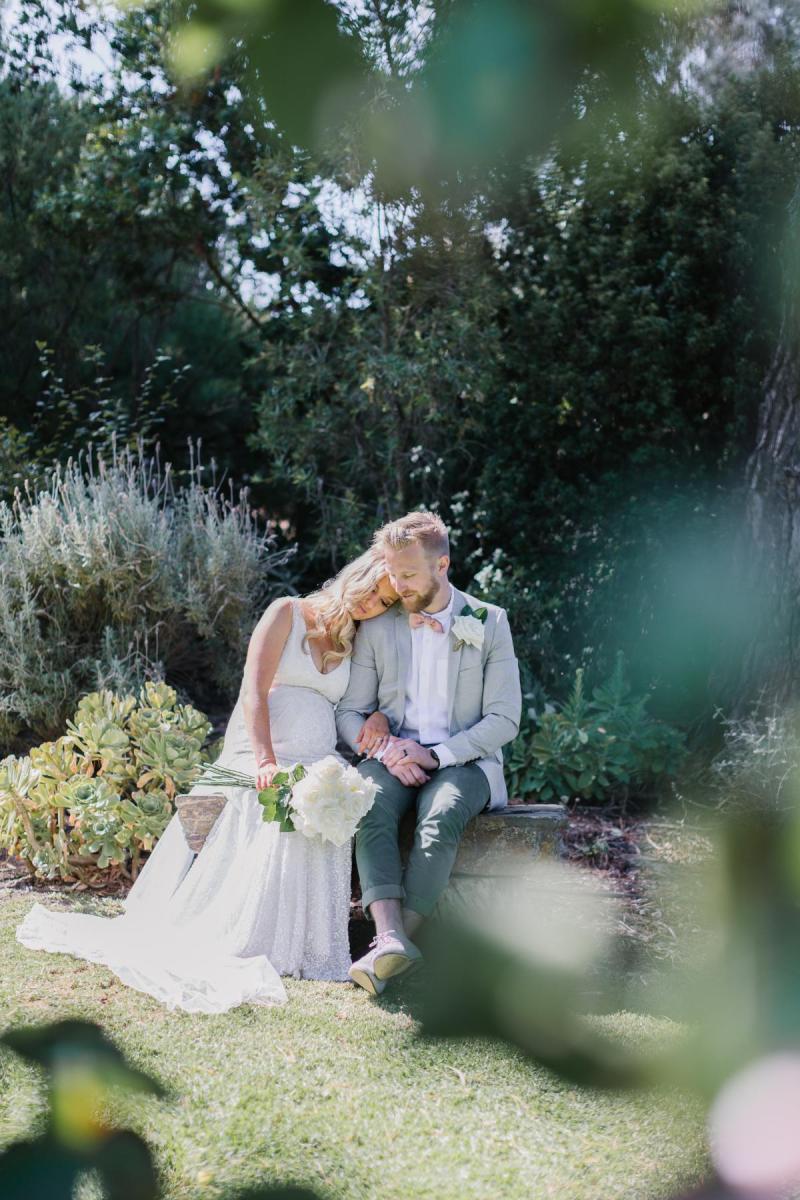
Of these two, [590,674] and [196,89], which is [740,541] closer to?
[590,674]

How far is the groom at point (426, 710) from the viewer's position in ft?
11.5

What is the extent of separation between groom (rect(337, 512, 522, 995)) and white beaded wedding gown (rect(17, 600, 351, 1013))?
0.20 metres

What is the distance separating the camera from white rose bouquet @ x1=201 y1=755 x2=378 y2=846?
340cm

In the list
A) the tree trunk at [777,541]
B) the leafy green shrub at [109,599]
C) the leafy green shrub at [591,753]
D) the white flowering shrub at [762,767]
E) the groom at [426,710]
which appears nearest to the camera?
the groom at [426,710]

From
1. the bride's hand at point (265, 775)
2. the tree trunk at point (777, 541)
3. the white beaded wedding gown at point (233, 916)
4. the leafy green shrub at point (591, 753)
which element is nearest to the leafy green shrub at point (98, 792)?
the white beaded wedding gown at point (233, 916)

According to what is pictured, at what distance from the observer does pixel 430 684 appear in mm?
3932

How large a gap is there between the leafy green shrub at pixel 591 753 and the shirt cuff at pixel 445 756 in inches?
62.1

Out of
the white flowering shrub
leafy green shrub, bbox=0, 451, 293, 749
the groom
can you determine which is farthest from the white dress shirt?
leafy green shrub, bbox=0, 451, 293, 749

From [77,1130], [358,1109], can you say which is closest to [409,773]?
[358,1109]

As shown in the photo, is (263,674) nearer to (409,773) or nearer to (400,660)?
(400,660)

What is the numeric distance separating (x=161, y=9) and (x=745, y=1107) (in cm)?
738

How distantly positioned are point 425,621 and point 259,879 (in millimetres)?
1038

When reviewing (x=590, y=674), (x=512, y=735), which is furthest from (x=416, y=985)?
(x=590, y=674)

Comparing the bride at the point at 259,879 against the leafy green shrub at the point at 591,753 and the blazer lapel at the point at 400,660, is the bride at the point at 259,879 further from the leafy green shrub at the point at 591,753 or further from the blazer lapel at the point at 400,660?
the leafy green shrub at the point at 591,753
